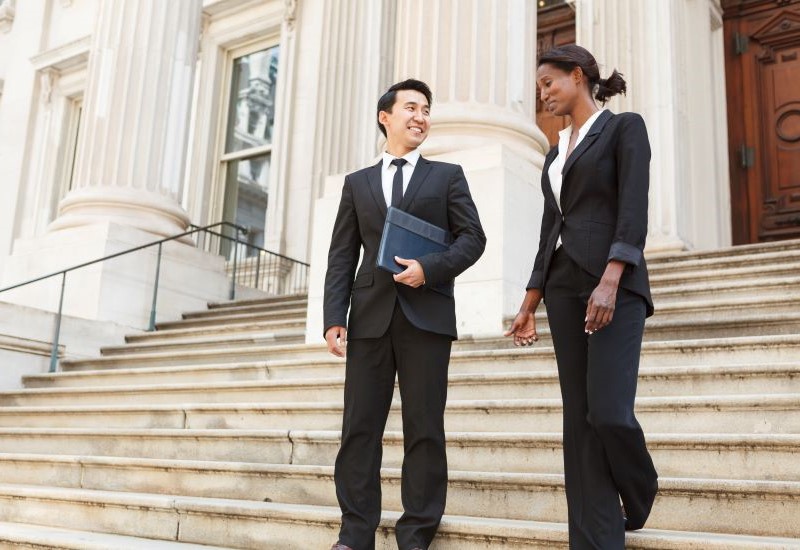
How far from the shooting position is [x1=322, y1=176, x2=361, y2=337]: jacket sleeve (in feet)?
11.4

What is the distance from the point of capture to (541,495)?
12.5ft

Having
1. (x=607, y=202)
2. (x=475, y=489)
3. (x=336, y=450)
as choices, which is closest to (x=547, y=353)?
(x=336, y=450)

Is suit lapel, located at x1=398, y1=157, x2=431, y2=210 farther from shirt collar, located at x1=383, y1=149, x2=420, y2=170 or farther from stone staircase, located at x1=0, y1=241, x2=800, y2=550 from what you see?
stone staircase, located at x1=0, y1=241, x2=800, y2=550

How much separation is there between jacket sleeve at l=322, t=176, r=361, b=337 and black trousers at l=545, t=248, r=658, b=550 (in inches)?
34.1

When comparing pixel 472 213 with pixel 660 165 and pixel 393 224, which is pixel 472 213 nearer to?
pixel 393 224

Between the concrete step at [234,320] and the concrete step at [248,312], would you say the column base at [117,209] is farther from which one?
the concrete step at [234,320]

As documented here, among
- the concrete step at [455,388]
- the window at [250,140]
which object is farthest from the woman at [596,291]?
the window at [250,140]

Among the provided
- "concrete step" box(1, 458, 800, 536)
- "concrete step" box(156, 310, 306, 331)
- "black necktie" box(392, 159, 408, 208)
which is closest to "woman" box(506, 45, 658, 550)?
"concrete step" box(1, 458, 800, 536)

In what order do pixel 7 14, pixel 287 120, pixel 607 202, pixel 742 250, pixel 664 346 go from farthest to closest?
1. pixel 7 14
2. pixel 287 120
3. pixel 742 250
4. pixel 664 346
5. pixel 607 202

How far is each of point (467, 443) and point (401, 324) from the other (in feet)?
4.14

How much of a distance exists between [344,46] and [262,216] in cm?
306

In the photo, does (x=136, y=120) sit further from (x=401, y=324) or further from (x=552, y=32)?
(x=401, y=324)

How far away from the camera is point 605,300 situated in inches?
108

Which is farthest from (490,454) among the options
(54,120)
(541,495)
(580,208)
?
(54,120)
